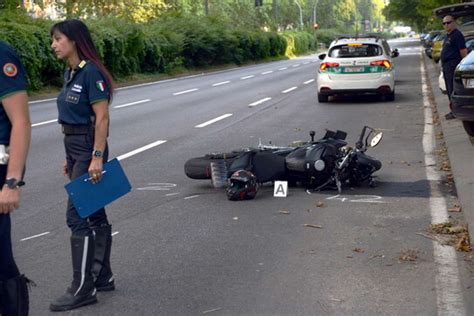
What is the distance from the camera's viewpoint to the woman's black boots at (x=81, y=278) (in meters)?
5.48

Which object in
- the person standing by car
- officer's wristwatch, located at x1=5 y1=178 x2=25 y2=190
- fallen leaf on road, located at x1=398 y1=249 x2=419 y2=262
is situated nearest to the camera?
officer's wristwatch, located at x1=5 y1=178 x2=25 y2=190

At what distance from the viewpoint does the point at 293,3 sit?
4783 inches

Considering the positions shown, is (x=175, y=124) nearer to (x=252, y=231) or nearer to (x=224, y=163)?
(x=224, y=163)

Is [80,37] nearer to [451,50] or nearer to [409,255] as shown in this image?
[409,255]

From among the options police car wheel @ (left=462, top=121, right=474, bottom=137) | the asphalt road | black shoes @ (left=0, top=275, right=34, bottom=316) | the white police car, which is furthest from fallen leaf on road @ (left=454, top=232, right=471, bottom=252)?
the white police car

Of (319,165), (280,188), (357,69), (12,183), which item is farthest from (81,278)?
(357,69)

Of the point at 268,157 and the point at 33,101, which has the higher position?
the point at 268,157

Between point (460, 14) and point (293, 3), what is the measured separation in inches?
4225

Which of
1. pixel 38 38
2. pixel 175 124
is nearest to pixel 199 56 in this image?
pixel 38 38

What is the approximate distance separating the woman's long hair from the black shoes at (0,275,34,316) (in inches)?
64.1

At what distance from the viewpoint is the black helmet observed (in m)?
8.85

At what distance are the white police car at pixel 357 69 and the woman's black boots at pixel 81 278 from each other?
52.4 feet

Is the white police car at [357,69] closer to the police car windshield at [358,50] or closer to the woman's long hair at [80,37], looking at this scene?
the police car windshield at [358,50]

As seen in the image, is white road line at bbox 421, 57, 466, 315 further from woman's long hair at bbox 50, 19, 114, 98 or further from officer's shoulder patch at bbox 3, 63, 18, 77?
officer's shoulder patch at bbox 3, 63, 18, 77
